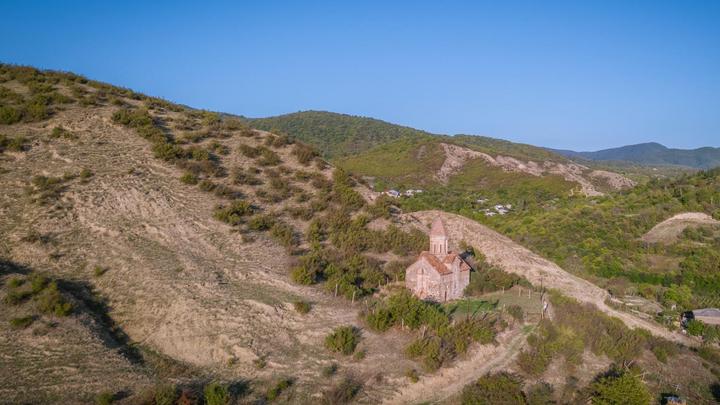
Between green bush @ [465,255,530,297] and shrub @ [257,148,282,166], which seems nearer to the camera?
green bush @ [465,255,530,297]

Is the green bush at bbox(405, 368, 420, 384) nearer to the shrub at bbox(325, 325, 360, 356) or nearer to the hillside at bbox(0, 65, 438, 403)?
the hillside at bbox(0, 65, 438, 403)

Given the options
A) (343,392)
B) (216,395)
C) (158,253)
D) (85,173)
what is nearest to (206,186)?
(85,173)

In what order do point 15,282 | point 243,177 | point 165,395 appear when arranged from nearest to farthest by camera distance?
1. point 165,395
2. point 15,282
3. point 243,177

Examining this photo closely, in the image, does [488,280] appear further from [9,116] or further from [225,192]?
[9,116]

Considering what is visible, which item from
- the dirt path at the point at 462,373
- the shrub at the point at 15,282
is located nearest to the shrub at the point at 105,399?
the shrub at the point at 15,282

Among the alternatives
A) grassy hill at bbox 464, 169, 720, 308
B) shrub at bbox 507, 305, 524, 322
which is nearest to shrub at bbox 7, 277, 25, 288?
shrub at bbox 507, 305, 524, 322

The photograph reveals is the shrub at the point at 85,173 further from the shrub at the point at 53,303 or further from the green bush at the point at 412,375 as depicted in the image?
the green bush at the point at 412,375

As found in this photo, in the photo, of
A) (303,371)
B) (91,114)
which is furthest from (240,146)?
(303,371)
